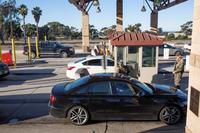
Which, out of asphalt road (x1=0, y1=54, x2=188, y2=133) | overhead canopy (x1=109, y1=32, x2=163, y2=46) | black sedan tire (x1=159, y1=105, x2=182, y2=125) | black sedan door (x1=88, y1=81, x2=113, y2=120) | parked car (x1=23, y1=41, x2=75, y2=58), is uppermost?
overhead canopy (x1=109, y1=32, x2=163, y2=46)

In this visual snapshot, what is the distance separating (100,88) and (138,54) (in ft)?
23.1

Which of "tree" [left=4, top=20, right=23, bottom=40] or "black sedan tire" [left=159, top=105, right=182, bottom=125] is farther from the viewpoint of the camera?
"tree" [left=4, top=20, right=23, bottom=40]

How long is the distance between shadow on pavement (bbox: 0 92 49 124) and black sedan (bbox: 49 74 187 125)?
1.48m

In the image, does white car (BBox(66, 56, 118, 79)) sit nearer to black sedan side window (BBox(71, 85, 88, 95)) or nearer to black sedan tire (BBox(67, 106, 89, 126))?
black sedan side window (BBox(71, 85, 88, 95))

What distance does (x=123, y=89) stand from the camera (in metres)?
9.29

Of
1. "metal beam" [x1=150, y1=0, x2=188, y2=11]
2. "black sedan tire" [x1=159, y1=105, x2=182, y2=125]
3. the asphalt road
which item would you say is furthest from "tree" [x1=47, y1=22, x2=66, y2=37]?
"black sedan tire" [x1=159, y1=105, x2=182, y2=125]

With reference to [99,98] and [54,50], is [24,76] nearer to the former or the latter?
[99,98]

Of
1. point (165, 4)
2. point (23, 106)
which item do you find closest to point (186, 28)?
point (165, 4)

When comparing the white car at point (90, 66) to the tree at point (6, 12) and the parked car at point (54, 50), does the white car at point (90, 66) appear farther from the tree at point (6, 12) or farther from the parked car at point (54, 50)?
the tree at point (6, 12)

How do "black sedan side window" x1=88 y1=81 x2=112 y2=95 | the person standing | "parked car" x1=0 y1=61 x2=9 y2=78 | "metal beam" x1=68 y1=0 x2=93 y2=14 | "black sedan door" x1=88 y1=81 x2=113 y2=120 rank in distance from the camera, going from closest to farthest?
"black sedan door" x1=88 y1=81 x2=113 y2=120, "black sedan side window" x1=88 y1=81 x2=112 y2=95, the person standing, "parked car" x1=0 y1=61 x2=9 y2=78, "metal beam" x1=68 y1=0 x2=93 y2=14

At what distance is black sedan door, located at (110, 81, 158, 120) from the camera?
358 inches

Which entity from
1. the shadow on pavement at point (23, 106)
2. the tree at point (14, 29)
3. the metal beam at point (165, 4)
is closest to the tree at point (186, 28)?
the tree at point (14, 29)

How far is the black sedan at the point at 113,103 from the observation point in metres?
9.11

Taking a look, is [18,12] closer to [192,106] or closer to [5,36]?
[5,36]
